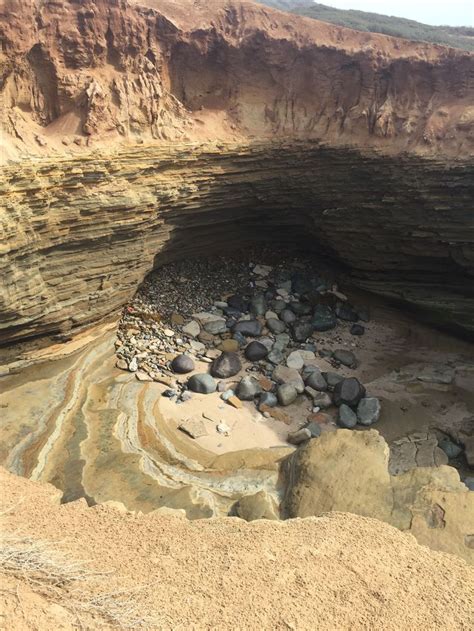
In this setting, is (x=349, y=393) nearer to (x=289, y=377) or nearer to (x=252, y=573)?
(x=289, y=377)

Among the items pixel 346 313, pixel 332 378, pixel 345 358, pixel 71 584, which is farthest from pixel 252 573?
pixel 346 313

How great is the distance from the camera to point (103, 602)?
10.1ft

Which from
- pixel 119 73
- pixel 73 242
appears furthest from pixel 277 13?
pixel 73 242

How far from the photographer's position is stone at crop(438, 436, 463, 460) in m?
8.17

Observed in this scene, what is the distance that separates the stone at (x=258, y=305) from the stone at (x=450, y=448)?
15.4ft

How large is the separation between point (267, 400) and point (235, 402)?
0.63 m

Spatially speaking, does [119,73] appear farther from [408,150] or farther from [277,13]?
[408,150]

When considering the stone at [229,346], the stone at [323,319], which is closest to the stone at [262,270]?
the stone at [323,319]

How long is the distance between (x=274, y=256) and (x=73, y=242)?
552 centimetres

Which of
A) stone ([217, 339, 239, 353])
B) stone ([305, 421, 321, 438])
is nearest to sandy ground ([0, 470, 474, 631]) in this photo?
stone ([305, 421, 321, 438])

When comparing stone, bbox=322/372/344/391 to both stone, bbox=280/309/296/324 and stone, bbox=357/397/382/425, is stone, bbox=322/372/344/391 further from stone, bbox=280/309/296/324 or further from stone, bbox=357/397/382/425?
stone, bbox=280/309/296/324

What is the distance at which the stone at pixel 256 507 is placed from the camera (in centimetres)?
531

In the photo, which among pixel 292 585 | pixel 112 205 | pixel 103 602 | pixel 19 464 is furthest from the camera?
pixel 112 205

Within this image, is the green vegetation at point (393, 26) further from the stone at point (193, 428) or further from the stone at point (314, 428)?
the stone at point (193, 428)
